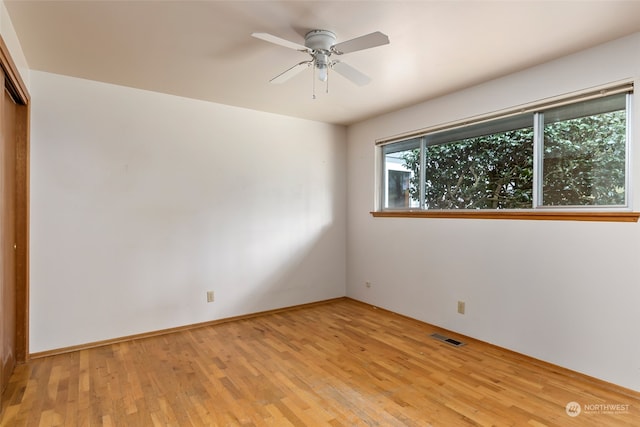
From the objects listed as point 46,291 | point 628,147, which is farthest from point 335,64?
point 46,291

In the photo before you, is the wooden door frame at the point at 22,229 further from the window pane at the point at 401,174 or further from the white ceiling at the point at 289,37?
the window pane at the point at 401,174

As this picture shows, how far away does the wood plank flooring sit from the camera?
207 cm

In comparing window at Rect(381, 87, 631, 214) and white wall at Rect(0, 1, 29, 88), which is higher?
white wall at Rect(0, 1, 29, 88)

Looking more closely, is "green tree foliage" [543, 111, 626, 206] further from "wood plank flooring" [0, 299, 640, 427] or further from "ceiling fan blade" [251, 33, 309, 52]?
"ceiling fan blade" [251, 33, 309, 52]

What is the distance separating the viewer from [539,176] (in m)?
2.85

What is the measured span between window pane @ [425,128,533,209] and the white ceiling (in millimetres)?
585

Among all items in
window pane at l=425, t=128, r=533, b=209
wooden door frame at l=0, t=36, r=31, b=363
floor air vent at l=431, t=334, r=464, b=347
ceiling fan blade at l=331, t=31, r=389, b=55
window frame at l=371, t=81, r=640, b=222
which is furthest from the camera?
floor air vent at l=431, t=334, r=464, b=347

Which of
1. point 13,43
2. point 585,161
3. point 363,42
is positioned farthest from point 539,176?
point 13,43

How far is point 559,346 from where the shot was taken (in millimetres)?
2648

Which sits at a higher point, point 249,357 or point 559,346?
point 559,346

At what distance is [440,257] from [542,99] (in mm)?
1660

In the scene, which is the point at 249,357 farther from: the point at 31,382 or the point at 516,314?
the point at 516,314

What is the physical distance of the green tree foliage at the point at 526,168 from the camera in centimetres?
249

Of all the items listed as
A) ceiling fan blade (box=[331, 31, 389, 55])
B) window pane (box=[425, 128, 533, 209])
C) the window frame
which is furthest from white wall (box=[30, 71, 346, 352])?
ceiling fan blade (box=[331, 31, 389, 55])
